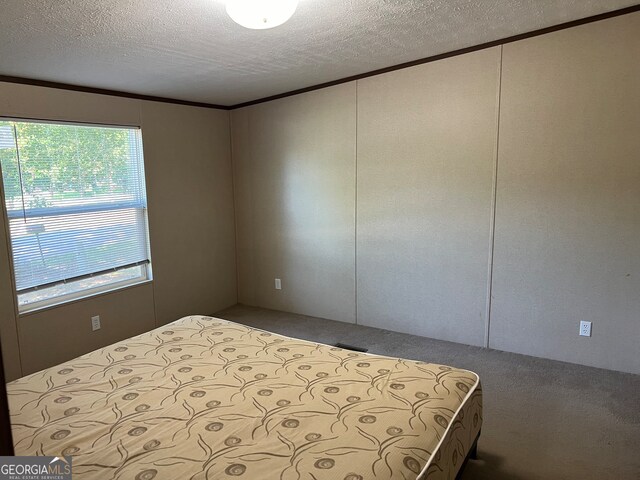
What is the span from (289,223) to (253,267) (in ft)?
2.45

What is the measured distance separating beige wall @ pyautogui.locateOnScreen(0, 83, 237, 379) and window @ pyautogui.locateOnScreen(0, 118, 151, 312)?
0.10m

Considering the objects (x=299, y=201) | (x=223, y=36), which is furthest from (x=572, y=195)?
(x=223, y=36)

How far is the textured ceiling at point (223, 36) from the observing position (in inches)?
88.4

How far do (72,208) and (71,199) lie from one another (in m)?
0.07

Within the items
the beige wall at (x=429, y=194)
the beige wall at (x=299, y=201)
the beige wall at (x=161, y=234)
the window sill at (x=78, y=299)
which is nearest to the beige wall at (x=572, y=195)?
the beige wall at (x=429, y=194)

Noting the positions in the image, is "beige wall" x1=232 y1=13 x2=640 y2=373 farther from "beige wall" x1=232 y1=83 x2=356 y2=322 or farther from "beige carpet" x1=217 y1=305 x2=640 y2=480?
"beige carpet" x1=217 y1=305 x2=640 y2=480

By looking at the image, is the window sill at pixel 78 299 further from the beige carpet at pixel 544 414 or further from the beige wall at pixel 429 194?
the beige wall at pixel 429 194

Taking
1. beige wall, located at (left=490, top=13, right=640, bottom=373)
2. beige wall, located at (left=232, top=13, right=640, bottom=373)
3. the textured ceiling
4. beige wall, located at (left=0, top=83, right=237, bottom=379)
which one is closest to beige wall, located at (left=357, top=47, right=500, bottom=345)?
beige wall, located at (left=232, top=13, right=640, bottom=373)

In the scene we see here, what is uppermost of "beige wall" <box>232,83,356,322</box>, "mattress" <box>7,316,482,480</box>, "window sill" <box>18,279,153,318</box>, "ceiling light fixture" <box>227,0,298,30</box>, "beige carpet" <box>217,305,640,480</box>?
"ceiling light fixture" <box>227,0,298,30</box>

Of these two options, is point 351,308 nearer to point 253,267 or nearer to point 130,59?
point 253,267

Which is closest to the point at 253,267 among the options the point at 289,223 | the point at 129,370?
the point at 289,223

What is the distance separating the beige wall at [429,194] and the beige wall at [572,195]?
17cm

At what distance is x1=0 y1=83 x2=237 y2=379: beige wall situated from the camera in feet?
10.4

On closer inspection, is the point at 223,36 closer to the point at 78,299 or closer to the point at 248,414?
the point at 248,414
